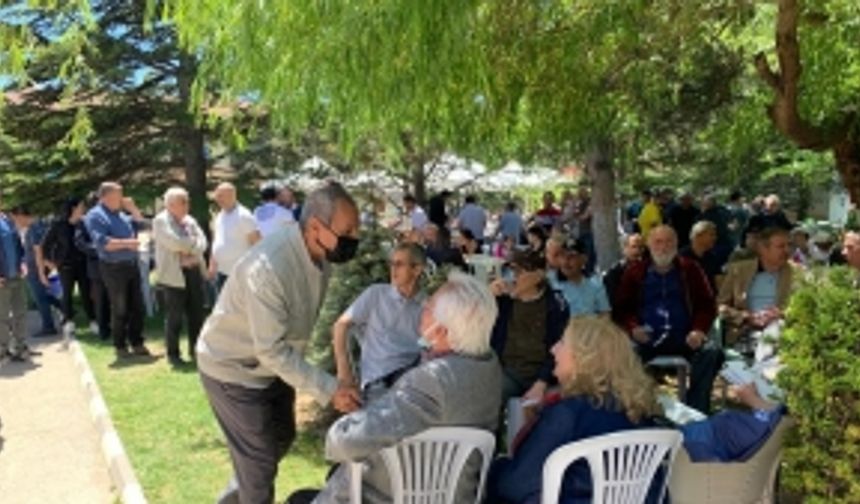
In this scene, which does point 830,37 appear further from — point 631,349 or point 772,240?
point 631,349

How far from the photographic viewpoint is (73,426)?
6.73m

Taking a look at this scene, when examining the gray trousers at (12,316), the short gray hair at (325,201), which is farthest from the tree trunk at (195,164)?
the short gray hair at (325,201)

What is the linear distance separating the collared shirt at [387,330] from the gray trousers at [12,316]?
5486 millimetres

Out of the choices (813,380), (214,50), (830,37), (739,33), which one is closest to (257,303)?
(214,50)

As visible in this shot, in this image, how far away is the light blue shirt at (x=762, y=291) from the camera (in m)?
6.09

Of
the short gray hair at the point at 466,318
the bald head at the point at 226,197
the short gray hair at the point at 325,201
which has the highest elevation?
the bald head at the point at 226,197

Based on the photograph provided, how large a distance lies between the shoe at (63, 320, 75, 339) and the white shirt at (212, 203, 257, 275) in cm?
321

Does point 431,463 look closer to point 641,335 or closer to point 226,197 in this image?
point 641,335

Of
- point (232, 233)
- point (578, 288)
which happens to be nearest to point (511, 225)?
point (232, 233)

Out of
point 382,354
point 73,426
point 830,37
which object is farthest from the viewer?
point 73,426

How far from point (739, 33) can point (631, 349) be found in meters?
4.66

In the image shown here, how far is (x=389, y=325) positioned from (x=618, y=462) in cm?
217

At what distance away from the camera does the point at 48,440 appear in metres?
6.39

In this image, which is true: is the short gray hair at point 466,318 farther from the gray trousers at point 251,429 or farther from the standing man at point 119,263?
the standing man at point 119,263
